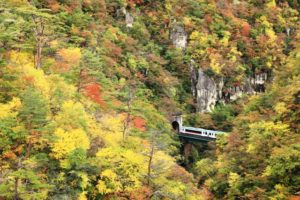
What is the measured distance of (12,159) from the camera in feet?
69.1

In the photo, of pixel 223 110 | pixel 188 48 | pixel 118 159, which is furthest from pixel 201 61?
pixel 118 159

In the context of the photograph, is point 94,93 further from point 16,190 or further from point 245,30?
point 245,30

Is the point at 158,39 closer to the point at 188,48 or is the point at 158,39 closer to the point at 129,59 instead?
the point at 188,48

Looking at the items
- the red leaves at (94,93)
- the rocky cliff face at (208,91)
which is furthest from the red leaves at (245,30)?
the red leaves at (94,93)

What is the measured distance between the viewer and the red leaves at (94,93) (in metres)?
33.1

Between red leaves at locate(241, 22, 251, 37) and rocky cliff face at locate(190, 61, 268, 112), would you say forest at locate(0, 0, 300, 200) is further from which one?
red leaves at locate(241, 22, 251, 37)

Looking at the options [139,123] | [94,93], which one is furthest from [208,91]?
[94,93]

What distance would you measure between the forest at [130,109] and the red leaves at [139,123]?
17cm

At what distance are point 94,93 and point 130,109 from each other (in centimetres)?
596

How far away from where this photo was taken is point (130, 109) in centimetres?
2875

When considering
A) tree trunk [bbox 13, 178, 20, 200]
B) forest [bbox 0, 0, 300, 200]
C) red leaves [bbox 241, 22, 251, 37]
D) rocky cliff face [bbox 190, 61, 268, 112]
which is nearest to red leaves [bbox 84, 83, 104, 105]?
forest [bbox 0, 0, 300, 200]

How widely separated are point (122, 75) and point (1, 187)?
31018 mm

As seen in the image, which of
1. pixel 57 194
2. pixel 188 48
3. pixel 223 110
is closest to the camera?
pixel 57 194

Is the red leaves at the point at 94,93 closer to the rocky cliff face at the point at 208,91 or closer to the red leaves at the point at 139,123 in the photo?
the red leaves at the point at 139,123
